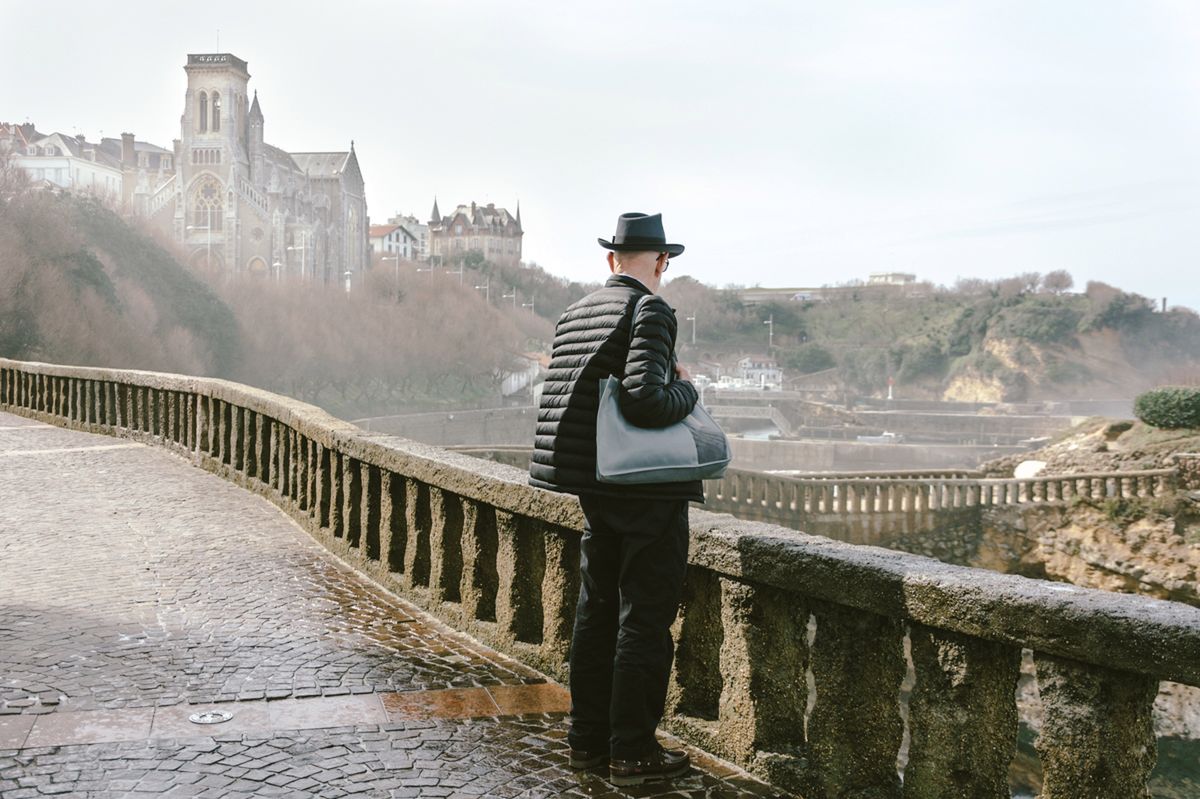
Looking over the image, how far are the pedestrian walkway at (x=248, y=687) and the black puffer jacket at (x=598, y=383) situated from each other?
96 centimetres

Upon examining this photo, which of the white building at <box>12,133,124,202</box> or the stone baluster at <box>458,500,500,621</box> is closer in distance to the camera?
the stone baluster at <box>458,500,500,621</box>

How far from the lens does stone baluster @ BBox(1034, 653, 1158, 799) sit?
2496mm

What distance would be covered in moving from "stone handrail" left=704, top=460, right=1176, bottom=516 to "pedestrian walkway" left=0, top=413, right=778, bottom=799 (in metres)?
25.8

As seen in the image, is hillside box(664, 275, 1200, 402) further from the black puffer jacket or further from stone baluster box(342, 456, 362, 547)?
the black puffer jacket

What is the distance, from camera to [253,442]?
9.45 meters

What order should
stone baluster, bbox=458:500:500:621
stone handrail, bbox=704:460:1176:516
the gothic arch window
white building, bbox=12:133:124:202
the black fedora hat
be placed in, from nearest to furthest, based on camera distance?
the black fedora hat → stone baluster, bbox=458:500:500:621 → stone handrail, bbox=704:460:1176:516 → the gothic arch window → white building, bbox=12:133:124:202

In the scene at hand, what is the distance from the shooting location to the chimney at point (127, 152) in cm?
9288

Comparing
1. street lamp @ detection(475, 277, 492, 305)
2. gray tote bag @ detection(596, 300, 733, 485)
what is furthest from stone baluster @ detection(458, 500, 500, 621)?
street lamp @ detection(475, 277, 492, 305)

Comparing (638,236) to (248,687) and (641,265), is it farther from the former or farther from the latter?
(248,687)

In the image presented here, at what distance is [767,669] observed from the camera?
3.47 metres

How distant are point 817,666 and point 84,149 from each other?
10378 centimetres

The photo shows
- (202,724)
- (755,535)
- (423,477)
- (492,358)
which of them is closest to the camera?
(755,535)

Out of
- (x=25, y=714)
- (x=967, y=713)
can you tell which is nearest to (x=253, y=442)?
(x=25, y=714)

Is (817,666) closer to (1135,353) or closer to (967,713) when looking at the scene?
(967,713)
